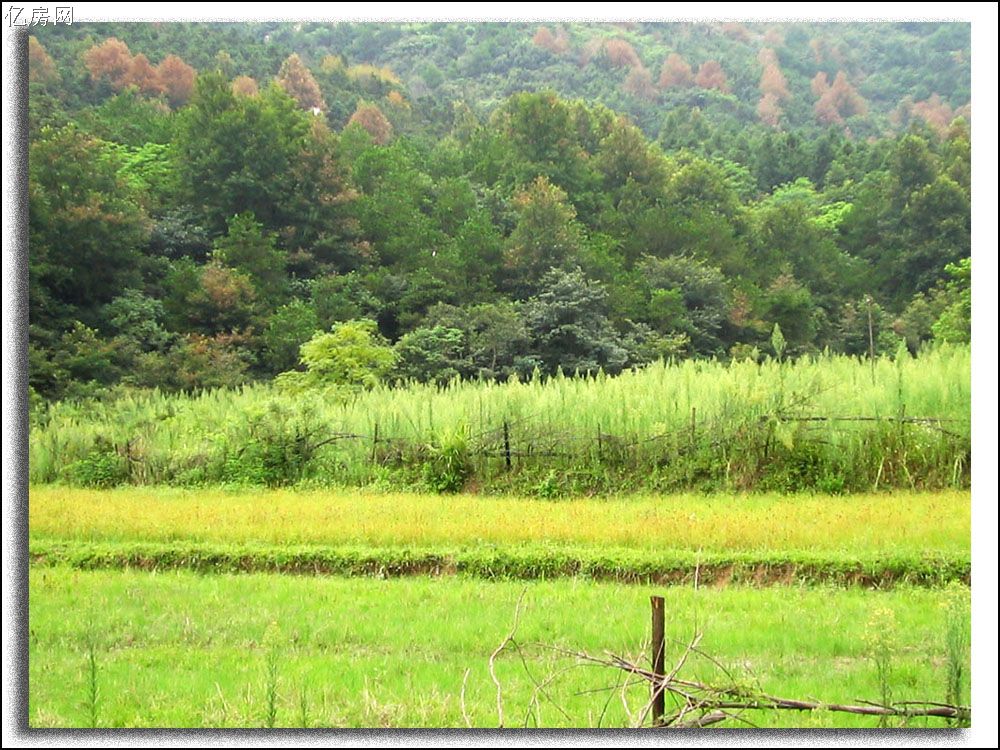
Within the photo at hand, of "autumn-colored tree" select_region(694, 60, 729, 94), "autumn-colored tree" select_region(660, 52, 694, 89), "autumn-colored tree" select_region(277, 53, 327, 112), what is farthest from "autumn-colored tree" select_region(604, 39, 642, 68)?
"autumn-colored tree" select_region(277, 53, 327, 112)

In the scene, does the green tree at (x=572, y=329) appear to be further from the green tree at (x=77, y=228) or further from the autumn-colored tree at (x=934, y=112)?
the green tree at (x=77, y=228)

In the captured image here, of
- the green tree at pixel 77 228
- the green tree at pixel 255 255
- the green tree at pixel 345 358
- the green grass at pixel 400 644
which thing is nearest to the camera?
the green grass at pixel 400 644

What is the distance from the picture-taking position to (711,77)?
5500 millimetres

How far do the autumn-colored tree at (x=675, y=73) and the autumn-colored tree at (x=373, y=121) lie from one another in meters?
1.59

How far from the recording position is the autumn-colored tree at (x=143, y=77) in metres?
5.28

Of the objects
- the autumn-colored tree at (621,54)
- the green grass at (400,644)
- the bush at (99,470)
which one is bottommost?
the green grass at (400,644)

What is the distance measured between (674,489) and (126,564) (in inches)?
115

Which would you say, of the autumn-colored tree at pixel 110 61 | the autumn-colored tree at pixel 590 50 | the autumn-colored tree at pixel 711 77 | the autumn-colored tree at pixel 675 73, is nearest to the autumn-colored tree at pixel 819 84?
the autumn-colored tree at pixel 711 77

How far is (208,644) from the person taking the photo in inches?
185

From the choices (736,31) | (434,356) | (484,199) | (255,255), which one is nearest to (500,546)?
(434,356)

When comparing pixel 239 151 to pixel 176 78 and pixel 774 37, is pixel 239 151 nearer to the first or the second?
pixel 176 78

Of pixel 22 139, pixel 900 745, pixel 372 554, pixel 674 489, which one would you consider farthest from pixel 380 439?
→ pixel 900 745

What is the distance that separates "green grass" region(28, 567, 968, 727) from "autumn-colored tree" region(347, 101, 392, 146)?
249 centimetres

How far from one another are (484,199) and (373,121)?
78 cm
